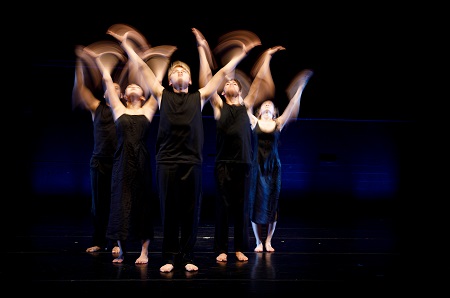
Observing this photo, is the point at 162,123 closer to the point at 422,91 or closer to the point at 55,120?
the point at 55,120

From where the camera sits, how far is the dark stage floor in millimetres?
2230

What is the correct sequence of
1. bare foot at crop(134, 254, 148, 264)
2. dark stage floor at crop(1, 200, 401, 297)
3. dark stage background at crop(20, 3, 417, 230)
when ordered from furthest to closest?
dark stage background at crop(20, 3, 417, 230)
bare foot at crop(134, 254, 148, 264)
dark stage floor at crop(1, 200, 401, 297)

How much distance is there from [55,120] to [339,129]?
4.00m

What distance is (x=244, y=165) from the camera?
3.05 m

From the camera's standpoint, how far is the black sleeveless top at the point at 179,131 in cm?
261

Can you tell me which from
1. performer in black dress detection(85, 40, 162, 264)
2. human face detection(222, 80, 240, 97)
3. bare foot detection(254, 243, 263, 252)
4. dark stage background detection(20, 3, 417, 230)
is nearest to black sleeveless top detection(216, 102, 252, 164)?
human face detection(222, 80, 240, 97)

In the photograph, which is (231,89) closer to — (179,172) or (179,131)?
(179,131)

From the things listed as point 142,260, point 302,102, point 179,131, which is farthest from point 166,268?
point 302,102

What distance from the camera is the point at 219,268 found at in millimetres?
2719

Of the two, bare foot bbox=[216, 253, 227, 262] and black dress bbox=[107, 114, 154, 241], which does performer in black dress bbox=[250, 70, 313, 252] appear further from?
black dress bbox=[107, 114, 154, 241]

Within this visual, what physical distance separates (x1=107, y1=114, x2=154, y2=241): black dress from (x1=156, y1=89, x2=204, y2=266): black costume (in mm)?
227

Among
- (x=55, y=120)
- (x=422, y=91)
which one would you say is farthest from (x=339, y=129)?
(x=55, y=120)

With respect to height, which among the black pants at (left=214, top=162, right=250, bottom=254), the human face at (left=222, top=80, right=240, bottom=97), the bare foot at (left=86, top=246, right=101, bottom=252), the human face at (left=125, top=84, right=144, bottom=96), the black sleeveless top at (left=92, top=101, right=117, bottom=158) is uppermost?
the human face at (left=222, top=80, right=240, bottom=97)

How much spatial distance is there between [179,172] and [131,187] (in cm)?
41
